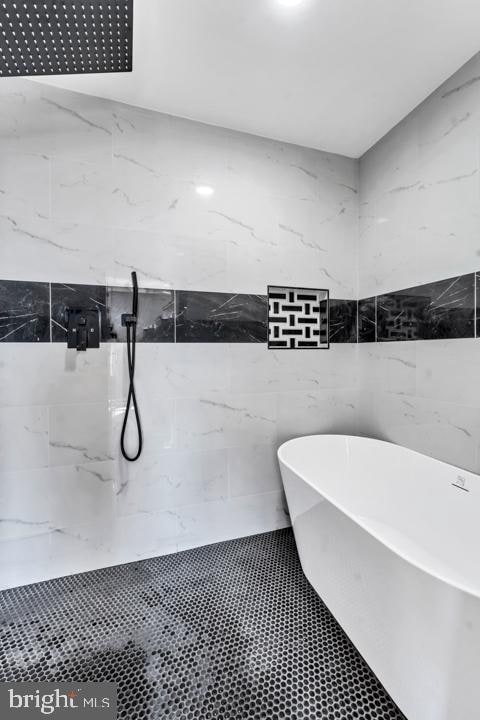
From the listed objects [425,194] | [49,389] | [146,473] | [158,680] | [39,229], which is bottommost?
[158,680]

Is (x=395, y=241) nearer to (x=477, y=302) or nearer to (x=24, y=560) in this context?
(x=477, y=302)

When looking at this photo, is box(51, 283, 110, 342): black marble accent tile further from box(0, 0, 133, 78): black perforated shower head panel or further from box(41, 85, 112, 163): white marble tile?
Answer: box(0, 0, 133, 78): black perforated shower head panel

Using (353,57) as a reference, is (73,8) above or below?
below

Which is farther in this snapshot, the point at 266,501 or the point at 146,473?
the point at 266,501

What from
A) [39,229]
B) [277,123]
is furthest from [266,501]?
[277,123]

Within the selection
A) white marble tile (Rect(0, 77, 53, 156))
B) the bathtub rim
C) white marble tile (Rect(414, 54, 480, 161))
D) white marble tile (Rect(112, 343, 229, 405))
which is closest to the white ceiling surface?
white marble tile (Rect(414, 54, 480, 161))

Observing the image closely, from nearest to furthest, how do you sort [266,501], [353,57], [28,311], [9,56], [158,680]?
[158,680] < [9,56] < [353,57] < [28,311] < [266,501]

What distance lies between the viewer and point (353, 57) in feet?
5.14

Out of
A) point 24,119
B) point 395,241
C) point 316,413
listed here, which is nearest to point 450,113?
point 395,241

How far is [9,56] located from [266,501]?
2.75m

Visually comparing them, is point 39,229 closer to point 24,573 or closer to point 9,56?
point 9,56

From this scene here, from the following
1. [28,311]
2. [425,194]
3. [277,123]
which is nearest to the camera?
[28,311]

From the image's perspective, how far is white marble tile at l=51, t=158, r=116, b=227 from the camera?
1715 mm

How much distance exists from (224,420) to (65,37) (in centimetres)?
204
